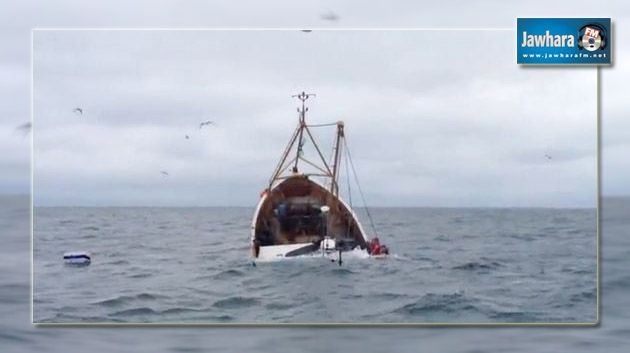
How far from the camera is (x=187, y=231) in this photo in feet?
35.7

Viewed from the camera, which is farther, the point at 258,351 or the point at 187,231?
the point at 187,231

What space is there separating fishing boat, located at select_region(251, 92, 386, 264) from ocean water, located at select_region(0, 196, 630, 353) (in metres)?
0.81

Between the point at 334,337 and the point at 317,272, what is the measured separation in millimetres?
697

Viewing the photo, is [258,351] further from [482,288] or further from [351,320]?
[482,288]

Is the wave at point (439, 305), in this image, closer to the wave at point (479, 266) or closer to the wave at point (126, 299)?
the wave at point (479, 266)

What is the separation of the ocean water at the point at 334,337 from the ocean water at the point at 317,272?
0.12 metres

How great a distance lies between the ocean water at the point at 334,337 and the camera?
33.5 feet

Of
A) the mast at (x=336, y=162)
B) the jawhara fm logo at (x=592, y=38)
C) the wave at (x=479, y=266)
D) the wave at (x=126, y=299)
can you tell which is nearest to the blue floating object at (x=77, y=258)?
the wave at (x=126, y=299)

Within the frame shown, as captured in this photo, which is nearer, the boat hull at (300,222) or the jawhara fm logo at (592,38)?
the jawhara fm logo at (592,38)

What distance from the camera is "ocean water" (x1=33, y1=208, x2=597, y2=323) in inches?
415

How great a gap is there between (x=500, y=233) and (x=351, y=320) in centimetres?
159

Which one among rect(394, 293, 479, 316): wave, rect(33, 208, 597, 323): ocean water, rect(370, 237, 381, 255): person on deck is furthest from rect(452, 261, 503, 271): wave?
rect(370, 237, 381, 255): person on deck

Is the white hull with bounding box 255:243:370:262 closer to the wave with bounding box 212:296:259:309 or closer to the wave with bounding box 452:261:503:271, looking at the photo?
the wave with bounding box 212:296:259:309

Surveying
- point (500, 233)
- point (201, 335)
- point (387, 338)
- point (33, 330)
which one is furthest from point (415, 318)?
point (33, 330)
